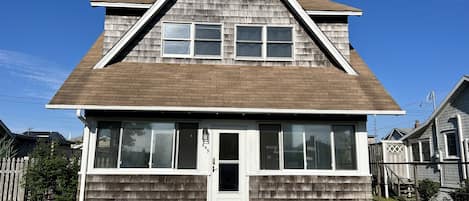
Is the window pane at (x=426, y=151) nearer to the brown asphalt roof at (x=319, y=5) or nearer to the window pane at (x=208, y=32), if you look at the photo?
the brown asphalt roof at (x=319, y=5)

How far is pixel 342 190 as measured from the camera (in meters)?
9.26

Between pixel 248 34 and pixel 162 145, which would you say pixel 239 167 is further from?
pixel 248 34

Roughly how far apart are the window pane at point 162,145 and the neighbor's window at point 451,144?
14150 mm

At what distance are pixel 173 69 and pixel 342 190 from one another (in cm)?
583

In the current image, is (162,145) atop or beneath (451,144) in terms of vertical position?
beneath

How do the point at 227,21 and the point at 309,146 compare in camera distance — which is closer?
the point at 309,146

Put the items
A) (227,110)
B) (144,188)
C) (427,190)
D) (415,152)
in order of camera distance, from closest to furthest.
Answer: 1. (227,110)
2. (144,188)
3. (427,190)
4. (415,152)

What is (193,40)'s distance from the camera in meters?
10.9

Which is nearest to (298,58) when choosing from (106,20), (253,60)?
(253,60)

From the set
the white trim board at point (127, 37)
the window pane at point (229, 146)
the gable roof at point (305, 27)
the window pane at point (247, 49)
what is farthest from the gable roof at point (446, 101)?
the white trim board at point (127, 37)

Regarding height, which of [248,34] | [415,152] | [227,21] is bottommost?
[415,152]

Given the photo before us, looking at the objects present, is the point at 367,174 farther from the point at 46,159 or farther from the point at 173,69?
the point at 46,159

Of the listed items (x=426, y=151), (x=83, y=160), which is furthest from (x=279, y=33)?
(x=426, y=151)

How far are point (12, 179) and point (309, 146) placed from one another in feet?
28.3
